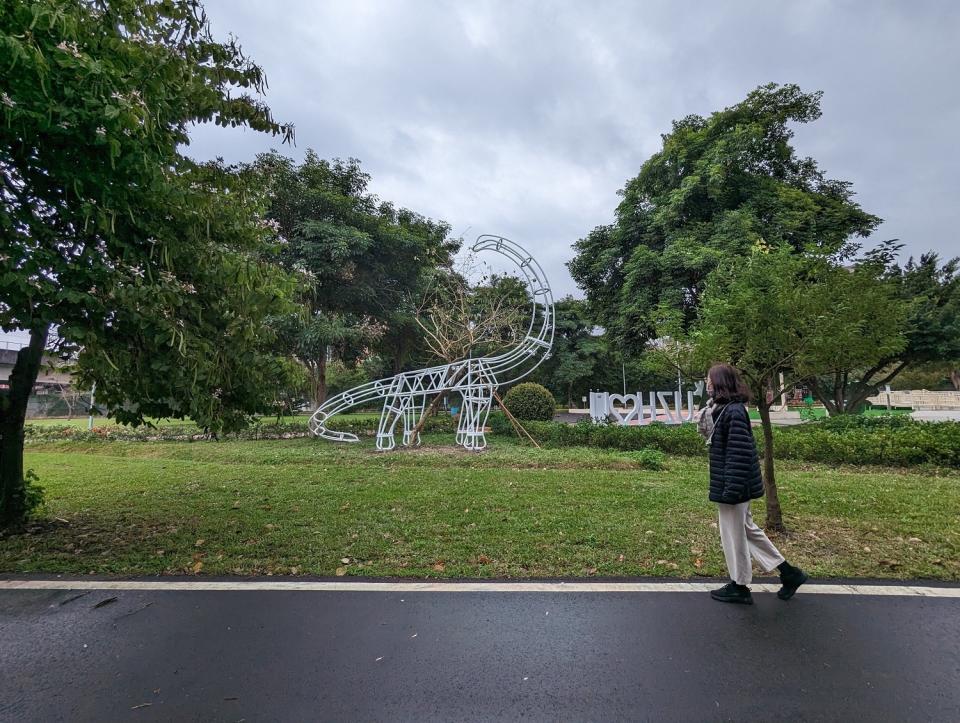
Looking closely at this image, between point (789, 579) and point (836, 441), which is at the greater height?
point (836, 441)

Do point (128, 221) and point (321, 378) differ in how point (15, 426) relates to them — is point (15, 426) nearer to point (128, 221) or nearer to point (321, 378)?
point (128, 221)

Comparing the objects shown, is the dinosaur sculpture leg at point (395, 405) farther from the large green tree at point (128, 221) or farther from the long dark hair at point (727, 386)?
the long dark hair at point (727, 386)

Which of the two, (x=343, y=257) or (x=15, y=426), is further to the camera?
(x=343, y=257)

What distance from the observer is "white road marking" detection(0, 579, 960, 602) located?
3662 millimetres

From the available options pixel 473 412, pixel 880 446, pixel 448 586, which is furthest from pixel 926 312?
pixel 448 586

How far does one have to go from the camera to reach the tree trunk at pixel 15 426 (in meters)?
5.05

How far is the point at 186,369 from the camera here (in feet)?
13.3

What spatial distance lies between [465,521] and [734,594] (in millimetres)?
2846

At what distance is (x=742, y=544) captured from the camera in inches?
139

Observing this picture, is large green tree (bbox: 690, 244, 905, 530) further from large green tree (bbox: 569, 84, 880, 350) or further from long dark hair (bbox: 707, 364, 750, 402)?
large green tree (bbox: 569, 84, 880, 350)

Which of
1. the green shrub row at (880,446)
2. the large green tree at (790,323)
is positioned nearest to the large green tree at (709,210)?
the green shrub row at (880,446)

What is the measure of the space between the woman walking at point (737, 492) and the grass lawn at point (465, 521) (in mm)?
578

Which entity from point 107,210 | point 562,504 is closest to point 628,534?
point 562,504

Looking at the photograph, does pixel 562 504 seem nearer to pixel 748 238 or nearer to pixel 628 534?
pixel 628 534
